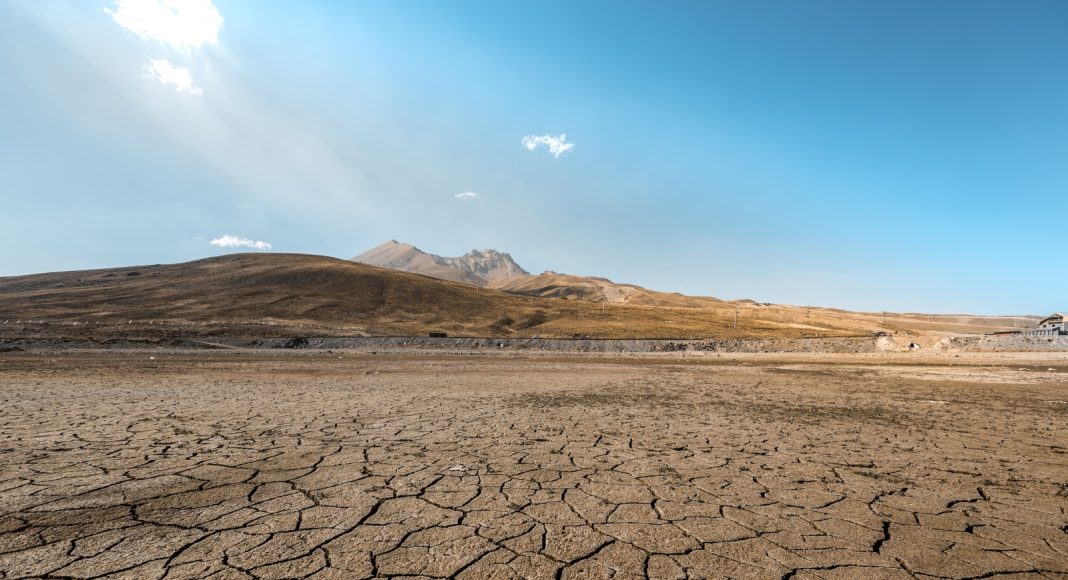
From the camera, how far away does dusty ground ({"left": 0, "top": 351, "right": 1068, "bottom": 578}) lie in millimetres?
2668

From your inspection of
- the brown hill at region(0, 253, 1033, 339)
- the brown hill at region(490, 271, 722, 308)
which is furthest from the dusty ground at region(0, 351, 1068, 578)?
the brown hill at region(490, 271, 722, 308)

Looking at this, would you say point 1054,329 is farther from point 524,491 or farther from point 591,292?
point 591,292

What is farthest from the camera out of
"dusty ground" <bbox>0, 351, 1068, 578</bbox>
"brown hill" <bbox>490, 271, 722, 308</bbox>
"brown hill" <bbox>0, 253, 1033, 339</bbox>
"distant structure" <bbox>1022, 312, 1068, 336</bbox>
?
"brown hill" <bbox>490, 271, 722, 308</bbox>

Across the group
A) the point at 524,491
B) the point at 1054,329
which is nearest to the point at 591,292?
the point at 1054,329

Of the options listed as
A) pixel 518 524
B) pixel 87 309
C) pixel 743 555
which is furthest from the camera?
pixel 87 309

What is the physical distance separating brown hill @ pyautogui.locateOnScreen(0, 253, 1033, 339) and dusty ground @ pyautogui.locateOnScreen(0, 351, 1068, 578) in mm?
39304

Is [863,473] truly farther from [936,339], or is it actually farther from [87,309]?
[87,309]

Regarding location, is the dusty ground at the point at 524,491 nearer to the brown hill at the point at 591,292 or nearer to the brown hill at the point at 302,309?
the brown hill at the point at 302,309

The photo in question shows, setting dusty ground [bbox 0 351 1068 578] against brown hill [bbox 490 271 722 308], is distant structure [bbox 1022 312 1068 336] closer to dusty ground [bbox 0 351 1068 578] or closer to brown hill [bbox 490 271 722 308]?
brown hill [bbox 490 271 722 308]

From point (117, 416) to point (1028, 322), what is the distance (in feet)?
635

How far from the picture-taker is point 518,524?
10.3ft

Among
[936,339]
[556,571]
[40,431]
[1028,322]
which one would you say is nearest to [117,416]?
[40,431]

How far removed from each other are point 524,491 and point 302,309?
5510 cm

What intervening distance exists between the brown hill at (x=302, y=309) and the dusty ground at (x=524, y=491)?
3930cm
